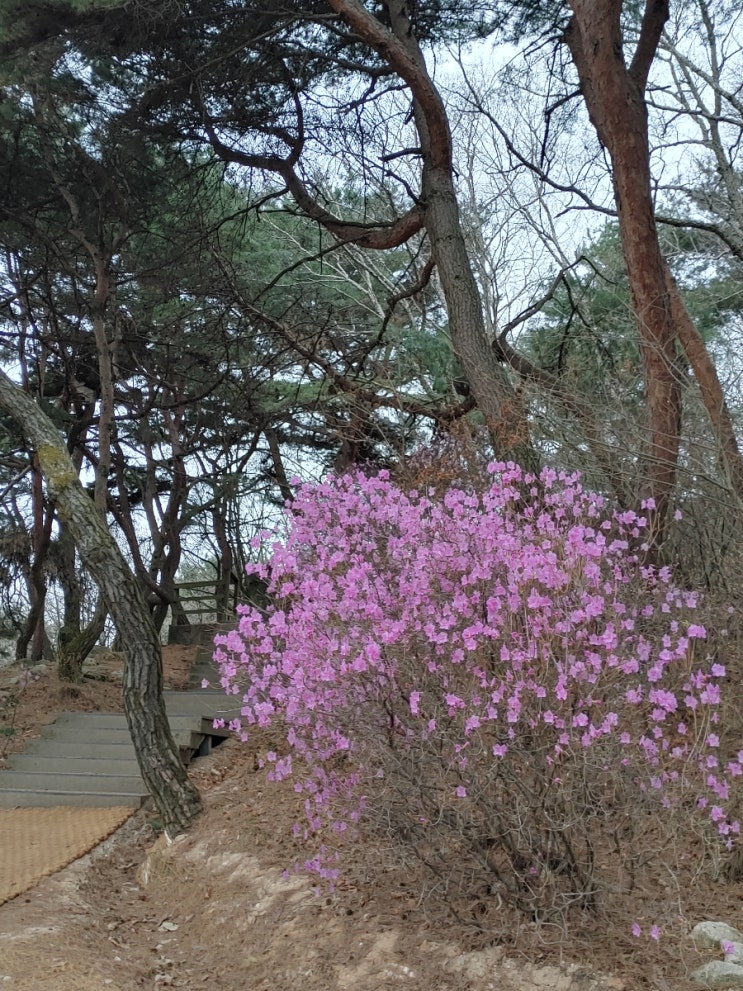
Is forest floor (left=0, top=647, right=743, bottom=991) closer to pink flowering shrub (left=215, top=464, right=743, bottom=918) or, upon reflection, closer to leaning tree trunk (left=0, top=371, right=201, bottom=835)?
pink flowering shrub (left=215, top=464, right=743, bottom=918)

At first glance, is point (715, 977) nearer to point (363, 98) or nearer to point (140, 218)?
point (363, 98)

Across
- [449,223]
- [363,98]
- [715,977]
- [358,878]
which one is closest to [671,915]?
[715,977]

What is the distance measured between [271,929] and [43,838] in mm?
2851

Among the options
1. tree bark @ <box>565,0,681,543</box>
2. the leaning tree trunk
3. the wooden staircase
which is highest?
tree bark @ <box>565,0,681,543</box>

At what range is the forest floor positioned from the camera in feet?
11.8

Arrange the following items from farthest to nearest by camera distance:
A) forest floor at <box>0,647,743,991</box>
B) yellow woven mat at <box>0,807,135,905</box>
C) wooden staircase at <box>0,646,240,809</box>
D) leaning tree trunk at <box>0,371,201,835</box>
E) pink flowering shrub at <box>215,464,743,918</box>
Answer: wooden staircase at <box>0,646,240,809</box>, leaning tree trunk at <box>0,371,201,835</box>, yellow woven mat at <box>0,807,135,905</box>, forest floor at <box>0,647,743,991</box>, pink flowering shrub at <box>215,464,743,918</box>

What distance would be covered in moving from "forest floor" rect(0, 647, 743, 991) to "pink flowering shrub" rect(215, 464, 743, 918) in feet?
0.71

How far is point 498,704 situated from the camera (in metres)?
3.45

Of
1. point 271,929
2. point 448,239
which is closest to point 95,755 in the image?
point 271,929

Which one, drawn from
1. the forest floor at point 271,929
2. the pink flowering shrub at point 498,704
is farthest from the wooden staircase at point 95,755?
the pink flowering shrub at point 498,704

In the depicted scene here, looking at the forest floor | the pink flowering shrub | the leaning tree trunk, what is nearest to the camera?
the pink flowering shrub

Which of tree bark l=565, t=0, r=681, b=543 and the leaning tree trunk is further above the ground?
tree bark l=565, t=0, r=681, b=543

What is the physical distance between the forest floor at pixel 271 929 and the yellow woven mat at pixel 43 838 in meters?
0.10

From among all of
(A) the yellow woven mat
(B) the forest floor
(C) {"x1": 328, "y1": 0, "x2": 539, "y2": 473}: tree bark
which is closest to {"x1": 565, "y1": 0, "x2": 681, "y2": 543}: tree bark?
(C) {"x1": 328, "y1": 0, "x2": 539, "y2": 473}: tree bark
